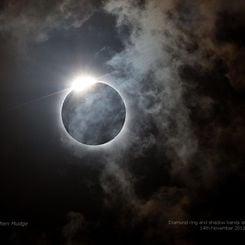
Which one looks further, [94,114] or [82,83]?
[82,83]

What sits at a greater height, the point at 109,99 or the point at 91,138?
the point at 109,99

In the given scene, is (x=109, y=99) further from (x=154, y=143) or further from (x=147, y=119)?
(x=154, y=143)

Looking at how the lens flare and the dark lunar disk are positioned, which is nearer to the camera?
the dark lunar disk

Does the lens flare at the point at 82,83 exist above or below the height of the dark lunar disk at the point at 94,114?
above

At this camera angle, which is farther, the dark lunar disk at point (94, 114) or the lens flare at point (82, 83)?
the lens flare at point (82, 83)

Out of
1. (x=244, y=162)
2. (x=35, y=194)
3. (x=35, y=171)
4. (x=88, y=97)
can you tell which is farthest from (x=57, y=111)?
(x=244, y=162)

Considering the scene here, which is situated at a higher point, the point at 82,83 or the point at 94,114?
the point at 82,83

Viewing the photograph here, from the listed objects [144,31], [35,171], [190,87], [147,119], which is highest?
[144,31]

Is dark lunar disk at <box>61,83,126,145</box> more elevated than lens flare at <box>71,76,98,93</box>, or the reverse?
lens flare at <box>71,76,98,93</box>
